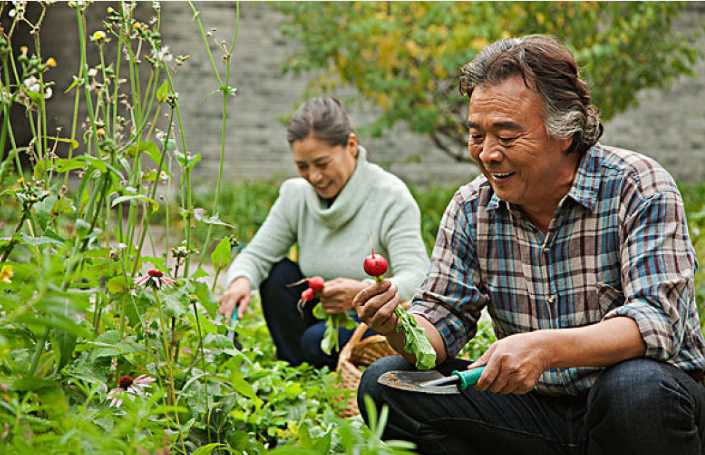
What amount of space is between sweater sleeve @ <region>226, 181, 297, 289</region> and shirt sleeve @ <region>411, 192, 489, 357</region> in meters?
1.29

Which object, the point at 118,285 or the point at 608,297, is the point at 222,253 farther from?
the point at 608,297

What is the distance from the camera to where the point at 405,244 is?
3328 millimetres

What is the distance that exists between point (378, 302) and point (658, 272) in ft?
1.92

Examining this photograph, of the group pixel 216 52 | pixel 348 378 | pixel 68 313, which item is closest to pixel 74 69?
pixel 216 52

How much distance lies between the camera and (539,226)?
2.29 m

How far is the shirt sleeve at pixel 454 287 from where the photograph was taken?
7.56ft

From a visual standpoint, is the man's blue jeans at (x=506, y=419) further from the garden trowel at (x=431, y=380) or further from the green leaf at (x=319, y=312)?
the green leaf at (x=319, y=312)

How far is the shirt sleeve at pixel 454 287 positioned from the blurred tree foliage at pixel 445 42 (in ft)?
15.1

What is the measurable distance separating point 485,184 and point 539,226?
18 cm

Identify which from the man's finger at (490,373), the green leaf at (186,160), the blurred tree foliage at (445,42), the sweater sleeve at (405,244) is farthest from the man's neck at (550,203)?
the blurred tree foliage at (445,42)

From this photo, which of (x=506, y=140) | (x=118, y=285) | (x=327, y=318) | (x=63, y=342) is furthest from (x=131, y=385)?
(x=327, y=318)

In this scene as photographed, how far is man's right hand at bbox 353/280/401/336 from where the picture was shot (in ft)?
6.58

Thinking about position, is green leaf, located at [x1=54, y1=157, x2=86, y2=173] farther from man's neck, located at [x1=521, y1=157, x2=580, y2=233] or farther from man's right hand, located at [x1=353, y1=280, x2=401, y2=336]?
man's neck, located at [x1=521, y1=157, x2=580, y2=233]

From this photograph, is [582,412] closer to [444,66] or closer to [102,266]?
Answer: [102,266]
